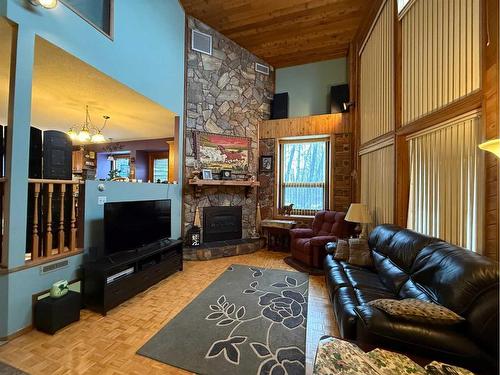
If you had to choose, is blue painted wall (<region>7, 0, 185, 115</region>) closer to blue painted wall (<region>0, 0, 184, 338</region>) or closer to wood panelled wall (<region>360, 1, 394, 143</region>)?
blue painted wall (<region>0, 0, 184, 338</region>)

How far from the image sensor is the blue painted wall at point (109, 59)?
6.31 feet

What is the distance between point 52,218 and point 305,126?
4545 millimetres

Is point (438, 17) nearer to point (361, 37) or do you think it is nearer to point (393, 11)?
point (393, 11)

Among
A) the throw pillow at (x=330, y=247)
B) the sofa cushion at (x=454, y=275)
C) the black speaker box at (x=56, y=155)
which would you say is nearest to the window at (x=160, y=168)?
the black speaker box at (x=56, y=155)

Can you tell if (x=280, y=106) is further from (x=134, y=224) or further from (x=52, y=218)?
(x=52, y=218)

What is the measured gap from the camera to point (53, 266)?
2.23 m

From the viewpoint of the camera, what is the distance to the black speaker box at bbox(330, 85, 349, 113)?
4.98 m

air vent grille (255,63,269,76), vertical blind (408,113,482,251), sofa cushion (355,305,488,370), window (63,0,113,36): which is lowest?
sofa cushion (355,305,488,370)

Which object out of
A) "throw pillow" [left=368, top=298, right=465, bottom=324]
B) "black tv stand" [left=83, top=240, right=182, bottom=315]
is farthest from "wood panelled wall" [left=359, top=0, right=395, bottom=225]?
"black tv stand" [left=83, top=240, right=182, bottom=315]

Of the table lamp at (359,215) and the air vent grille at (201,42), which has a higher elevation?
the air vent grille at (201,42)

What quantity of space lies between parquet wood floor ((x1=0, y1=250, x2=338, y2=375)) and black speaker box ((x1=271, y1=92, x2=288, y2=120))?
3.91m

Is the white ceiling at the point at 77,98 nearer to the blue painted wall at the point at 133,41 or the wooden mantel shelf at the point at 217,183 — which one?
the blue painted wall at the point at 133,41

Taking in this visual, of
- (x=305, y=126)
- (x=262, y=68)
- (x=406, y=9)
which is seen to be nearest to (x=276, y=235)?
(x=305, y=126)

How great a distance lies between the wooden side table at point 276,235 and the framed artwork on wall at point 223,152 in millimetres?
1296
